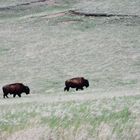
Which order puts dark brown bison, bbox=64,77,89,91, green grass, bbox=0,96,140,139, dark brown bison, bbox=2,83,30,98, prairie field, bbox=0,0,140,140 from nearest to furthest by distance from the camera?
green grass, bbox=0,96,140,139
prairie field, bbox=0,0,140,140
dark brown bison, bbox=2,83,30,98
dark brown bison, bbox=64,77,89,91

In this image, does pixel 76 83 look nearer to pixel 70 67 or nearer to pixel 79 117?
pixel 70 67

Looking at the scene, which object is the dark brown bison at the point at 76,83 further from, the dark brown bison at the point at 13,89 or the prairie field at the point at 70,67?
the dark brown bison at the point at 13,89

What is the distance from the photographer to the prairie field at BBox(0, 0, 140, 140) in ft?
61.4

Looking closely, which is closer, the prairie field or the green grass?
the green grass

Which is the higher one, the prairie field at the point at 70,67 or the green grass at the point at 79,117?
the green grass at the point at 79,117

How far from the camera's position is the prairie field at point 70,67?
1872 centimetres

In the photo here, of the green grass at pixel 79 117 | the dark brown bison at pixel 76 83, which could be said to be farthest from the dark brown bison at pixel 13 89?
the green grass at pixel 79 117

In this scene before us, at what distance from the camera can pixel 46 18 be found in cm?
7012

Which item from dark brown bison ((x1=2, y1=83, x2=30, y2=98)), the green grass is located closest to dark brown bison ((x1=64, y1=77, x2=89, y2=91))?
dark brown bison ((x1=2, y1=83, x2=30, y2=98))

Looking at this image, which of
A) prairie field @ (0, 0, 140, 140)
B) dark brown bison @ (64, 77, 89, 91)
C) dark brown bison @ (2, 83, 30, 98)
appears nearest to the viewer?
prairie field @ (0, 0, 140, 140)

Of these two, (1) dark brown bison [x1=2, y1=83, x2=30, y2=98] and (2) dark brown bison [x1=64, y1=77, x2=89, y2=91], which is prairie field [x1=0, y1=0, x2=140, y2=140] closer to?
(2) dark brown bison [x1=64, y1=77, x2=89, y2=91]

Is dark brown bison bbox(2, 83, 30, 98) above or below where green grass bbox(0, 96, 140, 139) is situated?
below

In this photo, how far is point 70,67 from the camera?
45562 mm

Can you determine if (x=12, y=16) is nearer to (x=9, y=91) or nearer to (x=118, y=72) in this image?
(x=118, y=72)
